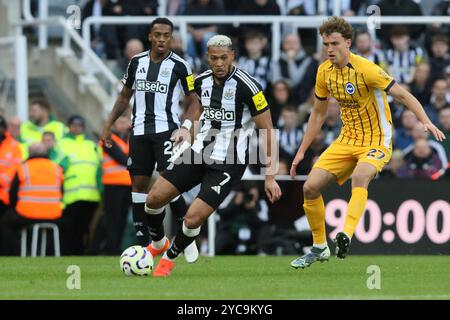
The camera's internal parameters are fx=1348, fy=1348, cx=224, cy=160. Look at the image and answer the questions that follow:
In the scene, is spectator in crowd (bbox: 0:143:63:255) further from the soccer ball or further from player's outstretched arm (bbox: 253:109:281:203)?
player's outstretched arm (bbox: 253:109:281:203)

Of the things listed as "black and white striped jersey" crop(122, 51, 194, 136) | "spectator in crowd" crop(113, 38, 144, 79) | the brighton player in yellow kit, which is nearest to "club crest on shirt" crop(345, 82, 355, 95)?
the brighton player in yellow kit

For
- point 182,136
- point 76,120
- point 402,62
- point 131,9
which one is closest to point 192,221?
point 182,136

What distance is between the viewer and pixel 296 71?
20.2 metres

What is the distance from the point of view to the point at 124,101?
1437 centimetres

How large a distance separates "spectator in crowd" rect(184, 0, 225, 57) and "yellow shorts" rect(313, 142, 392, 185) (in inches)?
294

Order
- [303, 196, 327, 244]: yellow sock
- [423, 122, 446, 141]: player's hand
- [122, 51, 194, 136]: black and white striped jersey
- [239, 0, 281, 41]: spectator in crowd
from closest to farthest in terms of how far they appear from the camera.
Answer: [423, 122, 446, 141]: player's hand < [303, 196, 327, 244]: yellow sock < [122, 51, 194, 136]: black and white striped jersey < [239, 0, 281, 41]: spectator in crowd

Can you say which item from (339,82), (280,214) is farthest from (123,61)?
(339,82)

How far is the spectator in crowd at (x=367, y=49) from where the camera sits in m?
19.6

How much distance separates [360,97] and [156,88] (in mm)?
2355

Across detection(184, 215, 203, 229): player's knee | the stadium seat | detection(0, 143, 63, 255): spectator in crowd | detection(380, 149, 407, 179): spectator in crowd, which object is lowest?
the stadium seat

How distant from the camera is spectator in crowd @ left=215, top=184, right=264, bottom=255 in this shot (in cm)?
1809

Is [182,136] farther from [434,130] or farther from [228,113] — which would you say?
[434,130]
